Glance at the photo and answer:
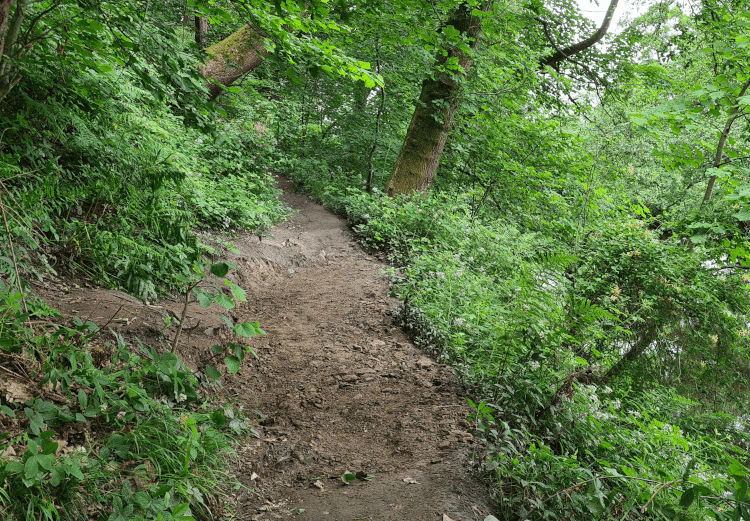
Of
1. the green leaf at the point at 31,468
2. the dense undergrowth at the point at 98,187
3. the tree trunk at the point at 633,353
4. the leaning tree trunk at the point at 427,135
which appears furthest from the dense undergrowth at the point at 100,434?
the leaning tree trunk at the point at 427,135

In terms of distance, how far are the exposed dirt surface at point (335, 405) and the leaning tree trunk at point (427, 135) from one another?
390 cm

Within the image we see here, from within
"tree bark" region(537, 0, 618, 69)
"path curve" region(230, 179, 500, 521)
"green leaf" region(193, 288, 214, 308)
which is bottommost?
"path curve" region(230, 179, 500, 521)

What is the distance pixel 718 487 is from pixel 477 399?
1650 millimetres

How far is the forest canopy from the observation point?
315 cm

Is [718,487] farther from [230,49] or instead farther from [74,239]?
[230,49]

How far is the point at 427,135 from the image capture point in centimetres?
943

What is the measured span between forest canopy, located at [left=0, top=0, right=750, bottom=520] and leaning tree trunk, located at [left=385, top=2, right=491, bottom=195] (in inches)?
2.3

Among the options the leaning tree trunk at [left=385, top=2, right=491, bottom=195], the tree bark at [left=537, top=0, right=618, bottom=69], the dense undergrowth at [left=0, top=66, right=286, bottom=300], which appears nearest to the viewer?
the dense undergrowth at [left=0, top=66, right=286, bottom=300]

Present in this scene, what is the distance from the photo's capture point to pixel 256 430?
363 cm

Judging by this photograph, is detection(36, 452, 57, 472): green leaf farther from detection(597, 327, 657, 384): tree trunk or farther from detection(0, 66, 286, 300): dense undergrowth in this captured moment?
detection(597, 327, 657, 384): tree trunk

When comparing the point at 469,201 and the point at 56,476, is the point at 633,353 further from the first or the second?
the point at 56,476

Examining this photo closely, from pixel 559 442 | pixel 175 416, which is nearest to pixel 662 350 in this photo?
pixel 559 442

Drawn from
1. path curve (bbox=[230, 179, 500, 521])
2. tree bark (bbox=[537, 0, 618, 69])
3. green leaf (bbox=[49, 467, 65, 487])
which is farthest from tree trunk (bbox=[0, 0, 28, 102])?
tree bark (bbox=[537, 0, 618, 69])

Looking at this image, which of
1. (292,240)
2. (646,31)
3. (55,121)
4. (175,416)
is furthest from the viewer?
(646,31)
